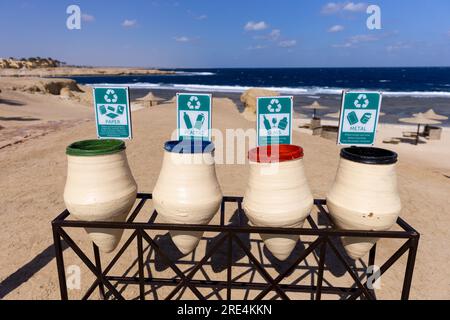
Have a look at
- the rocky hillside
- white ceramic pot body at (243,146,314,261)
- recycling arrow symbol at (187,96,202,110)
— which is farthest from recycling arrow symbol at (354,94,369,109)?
the rocky hillside

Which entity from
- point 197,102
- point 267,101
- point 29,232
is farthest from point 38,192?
point 267,101

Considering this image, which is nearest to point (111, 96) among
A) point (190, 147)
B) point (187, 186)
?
point (190, 147)

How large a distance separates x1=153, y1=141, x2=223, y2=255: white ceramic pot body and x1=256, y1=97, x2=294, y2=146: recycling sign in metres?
0.67

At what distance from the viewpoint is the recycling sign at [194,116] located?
367 cm

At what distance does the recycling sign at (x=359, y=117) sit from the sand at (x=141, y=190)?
282 cm

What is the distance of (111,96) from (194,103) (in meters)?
0.99

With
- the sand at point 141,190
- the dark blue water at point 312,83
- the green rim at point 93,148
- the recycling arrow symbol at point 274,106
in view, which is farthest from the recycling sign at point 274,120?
the dark blue water at point 312,83

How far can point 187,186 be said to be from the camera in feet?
10.5

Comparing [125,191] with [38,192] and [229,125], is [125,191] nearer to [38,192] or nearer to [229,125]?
[38,192]

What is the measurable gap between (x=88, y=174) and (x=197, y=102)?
4.69 feet

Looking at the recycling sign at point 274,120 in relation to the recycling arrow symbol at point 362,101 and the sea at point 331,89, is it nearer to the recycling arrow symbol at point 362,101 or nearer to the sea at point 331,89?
the recycling arrow symbol at point 362,101

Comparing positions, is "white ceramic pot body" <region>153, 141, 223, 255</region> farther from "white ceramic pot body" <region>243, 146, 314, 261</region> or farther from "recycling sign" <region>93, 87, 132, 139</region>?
"recycling sign" <region>93, 87, 132, 139</region>
